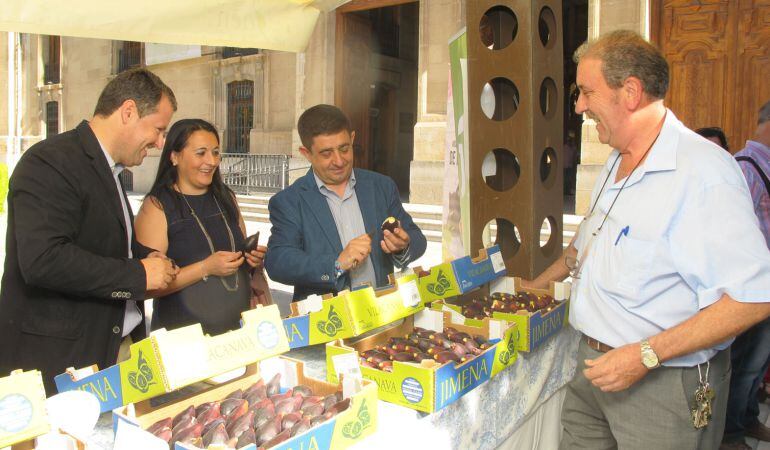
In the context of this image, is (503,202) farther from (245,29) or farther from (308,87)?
(308,87)

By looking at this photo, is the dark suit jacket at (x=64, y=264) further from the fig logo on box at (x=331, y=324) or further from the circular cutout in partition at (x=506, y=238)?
the circular cutout in partition at (x=506, y=238)

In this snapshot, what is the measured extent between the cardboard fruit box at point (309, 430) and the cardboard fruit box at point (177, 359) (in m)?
0.08

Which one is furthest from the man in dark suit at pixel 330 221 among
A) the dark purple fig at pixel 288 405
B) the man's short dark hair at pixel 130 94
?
the dark purple fig at pixel 288 405

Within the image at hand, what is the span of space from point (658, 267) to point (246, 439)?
1216mm

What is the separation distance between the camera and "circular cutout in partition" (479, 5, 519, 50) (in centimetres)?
338

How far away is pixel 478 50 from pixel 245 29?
152 cm

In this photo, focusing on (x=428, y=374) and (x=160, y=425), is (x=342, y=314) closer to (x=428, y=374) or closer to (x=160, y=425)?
(x=428, y=374)

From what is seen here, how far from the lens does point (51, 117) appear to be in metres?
23.4

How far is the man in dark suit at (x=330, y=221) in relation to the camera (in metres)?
2.68

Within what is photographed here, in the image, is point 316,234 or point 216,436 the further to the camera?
point 316,234

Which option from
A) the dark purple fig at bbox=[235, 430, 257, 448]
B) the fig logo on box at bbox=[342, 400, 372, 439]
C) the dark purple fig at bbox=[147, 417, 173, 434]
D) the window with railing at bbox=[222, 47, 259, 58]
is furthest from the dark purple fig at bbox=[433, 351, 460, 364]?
the window with railing at bbox=[222, 47, 259, 58]

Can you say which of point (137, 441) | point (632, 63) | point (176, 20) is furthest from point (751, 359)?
point (176, 20)

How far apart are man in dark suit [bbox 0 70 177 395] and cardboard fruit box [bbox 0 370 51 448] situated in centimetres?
70

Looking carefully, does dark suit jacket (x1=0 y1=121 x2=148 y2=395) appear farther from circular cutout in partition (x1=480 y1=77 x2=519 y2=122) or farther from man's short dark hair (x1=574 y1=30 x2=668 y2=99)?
circular cutout in partition (x1=480 y1=77 x2=519 y2=122)
